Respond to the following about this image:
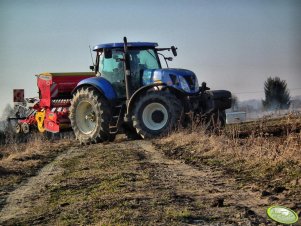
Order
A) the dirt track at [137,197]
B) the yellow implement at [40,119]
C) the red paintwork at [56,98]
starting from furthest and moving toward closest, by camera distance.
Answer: the yellow implement at [40,119] → the red paintwork at [56,98] → the dirt track at [137,197]

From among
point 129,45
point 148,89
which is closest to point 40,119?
point 129,45

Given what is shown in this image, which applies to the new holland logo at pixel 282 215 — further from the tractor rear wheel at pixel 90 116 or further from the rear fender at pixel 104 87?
the rear fender at pixel 104 87

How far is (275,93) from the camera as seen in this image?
47.0 m

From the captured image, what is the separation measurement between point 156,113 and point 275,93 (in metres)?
35.8

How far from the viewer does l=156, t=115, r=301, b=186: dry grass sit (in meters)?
6.16

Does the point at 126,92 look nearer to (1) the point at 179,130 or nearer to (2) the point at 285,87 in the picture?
(1) the point at 179,130

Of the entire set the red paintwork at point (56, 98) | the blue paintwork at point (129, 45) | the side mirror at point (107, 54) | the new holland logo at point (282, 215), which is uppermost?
the blue paintwork at point (129, 45)

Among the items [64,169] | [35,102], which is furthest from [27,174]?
[35,102]

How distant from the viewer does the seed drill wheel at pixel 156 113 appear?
12.6 meters

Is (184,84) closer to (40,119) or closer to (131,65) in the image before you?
(131,65)

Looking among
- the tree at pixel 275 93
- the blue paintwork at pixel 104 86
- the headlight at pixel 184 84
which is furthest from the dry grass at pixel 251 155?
the tree at pixel 275 93

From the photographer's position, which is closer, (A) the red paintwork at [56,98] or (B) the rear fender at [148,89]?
(B) the rear fender at [148,89]

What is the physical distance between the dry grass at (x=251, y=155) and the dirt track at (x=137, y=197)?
0.35 meters

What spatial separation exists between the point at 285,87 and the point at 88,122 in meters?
35.9
